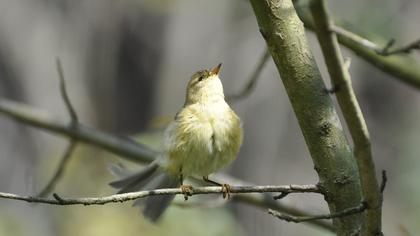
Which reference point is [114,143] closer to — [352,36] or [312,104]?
[312,104]

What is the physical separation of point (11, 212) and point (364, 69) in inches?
186

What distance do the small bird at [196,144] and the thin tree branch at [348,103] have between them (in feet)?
6.11

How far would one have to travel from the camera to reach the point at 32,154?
7836 millimetres

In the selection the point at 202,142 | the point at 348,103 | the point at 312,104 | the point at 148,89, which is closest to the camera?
the point at 348,103

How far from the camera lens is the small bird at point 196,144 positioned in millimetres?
3900

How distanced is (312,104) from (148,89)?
23.5 feet

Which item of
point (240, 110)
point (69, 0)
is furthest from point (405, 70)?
point (69, 0)

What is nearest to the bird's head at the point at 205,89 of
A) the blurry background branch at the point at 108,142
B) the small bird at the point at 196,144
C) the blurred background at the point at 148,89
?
the small bird at the point at 196,144

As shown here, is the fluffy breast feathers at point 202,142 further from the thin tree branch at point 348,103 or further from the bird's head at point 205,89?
the thin tree branch at point 348,103

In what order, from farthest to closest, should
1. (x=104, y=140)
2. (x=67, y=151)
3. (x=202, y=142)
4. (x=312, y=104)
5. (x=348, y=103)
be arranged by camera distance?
1. (x=104, y=140)
2. (x=67, y=151)
3. (x=202, y=142)
4. (x=312, y=104)
5. (x=348, y=103)

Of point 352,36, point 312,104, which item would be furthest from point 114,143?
point 352,36

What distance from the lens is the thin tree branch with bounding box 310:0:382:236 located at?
5.65 feet

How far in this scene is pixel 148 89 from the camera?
941 cm

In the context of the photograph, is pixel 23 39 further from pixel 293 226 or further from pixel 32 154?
pixel 293 226
